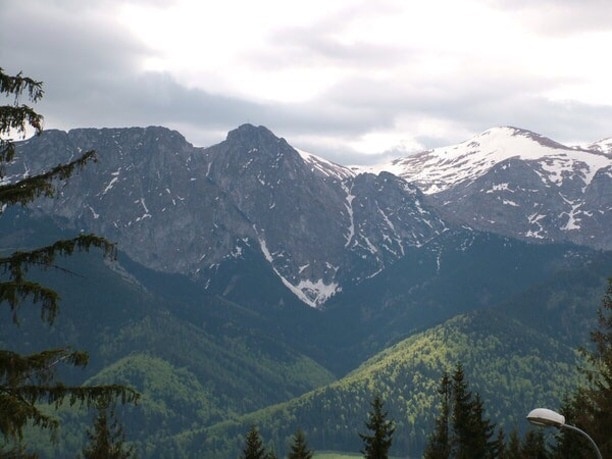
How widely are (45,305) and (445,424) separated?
132 ft

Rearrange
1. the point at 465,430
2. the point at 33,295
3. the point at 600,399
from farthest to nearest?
the point at 465,430
the point at 600,399
the point at 33,295

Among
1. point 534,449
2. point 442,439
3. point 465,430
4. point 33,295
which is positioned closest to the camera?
point 33,295

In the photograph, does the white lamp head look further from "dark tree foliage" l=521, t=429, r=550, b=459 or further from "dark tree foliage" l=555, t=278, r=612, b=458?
"dark tree foliage" l=521, t=429, r=550, b=459

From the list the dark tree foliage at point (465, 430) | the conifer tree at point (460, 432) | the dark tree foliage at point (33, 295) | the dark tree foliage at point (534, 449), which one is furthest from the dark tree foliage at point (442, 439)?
the dark tree foliage at point (33, 295)

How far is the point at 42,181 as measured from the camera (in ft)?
72.5

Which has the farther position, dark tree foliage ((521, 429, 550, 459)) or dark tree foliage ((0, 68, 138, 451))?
dark tree foliage ((521, 429, 550, 459))

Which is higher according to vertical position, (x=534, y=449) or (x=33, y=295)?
(x=33, y=295)

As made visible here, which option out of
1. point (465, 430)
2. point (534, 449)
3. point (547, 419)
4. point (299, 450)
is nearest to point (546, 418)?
point (547, 419)

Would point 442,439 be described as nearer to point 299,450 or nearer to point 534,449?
point 534,449

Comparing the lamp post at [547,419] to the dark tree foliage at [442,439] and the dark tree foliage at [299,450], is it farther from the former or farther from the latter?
the dark tree foliage at [299,450]

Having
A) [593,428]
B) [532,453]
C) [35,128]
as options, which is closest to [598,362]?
[593,428]

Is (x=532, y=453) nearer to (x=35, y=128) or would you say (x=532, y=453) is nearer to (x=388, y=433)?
(x=388, y=433)

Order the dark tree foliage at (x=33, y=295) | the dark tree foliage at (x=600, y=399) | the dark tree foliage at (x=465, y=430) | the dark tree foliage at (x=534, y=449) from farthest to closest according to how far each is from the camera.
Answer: the dark tree foliage at (x=534, y=449) → the dark tree foliage at (x=465, y=430) → the dark tree foliage at (x=600, y=399) → the dark tree foliage at (x=33, y=295)

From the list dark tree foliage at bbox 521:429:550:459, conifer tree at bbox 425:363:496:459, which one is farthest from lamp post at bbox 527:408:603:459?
dark tree foliage at bbox 521:429:550:459
